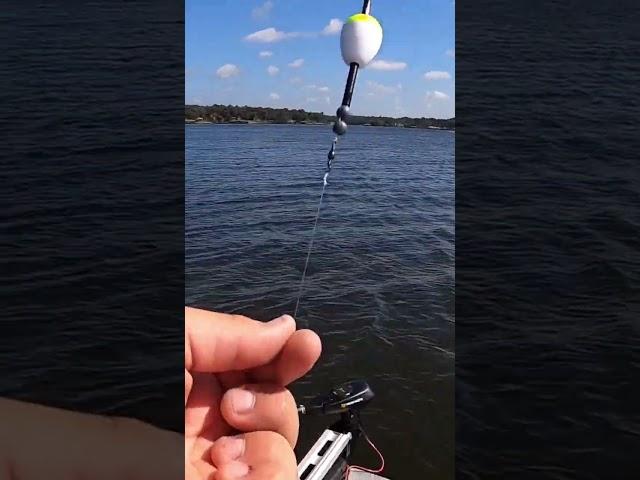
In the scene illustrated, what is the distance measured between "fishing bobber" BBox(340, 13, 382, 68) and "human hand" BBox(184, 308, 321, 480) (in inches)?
19.8

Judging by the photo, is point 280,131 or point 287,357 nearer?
point 287,357

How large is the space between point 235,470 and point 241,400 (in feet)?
0.39

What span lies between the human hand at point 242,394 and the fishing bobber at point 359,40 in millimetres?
502

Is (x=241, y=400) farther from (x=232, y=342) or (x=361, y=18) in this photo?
(x=361, y=18)

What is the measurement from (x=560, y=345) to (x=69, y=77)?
14.1 metres

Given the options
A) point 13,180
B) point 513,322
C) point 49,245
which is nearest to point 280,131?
point 13,180

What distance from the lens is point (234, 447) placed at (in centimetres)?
98

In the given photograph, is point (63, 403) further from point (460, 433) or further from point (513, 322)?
point (513, 322)

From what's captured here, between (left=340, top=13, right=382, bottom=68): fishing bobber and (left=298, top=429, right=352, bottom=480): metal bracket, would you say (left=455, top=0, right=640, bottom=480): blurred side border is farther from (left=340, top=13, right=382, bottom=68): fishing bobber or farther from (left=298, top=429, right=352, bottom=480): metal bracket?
(left=298, top=429, right=352, bottom=480): metal bracket

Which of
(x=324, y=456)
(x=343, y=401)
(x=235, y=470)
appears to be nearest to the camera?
(x=235, y=470)

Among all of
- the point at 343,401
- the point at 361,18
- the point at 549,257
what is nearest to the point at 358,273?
the point at 549,257

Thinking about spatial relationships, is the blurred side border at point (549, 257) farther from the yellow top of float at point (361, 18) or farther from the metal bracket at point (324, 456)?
the metal bracket at point (324, 456)

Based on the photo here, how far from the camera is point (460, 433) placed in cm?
589

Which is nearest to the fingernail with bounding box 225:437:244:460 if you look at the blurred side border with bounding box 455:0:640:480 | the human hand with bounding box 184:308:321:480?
the human hand with bounding box 184:308:321:480
